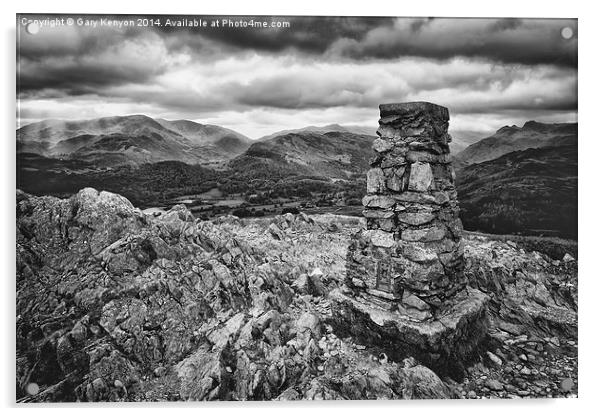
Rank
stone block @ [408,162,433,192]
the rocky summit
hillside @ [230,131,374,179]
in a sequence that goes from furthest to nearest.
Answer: hillside @ [230,131,374,179]
the rocky summit
stone block @ [408,162,433,192]

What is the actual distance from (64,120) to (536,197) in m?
6.72

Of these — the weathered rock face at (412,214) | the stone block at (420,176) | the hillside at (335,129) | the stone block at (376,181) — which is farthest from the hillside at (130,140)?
the stone block at (420,176)

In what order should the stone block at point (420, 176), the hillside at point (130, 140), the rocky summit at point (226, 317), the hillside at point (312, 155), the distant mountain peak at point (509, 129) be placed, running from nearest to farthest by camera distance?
the stone block at point (420, 176)
the rocky summit at point (226, 317)
the hillside at point (130, 140)
the distant mountain peak at point (509, 129)
the hillside at point (312, 155)

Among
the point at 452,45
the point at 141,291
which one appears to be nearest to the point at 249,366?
the point at 141,291

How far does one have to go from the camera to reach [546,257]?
18.9 ft

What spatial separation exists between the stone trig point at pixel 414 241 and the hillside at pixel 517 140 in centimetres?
137

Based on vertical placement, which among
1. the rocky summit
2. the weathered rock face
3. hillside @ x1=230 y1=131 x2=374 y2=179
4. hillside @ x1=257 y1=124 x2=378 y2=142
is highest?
hillside @ x1=257 y1=124 x2=378 y2=142

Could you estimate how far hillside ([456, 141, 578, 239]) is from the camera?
5418 millimetres

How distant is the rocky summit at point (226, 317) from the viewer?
500 cm

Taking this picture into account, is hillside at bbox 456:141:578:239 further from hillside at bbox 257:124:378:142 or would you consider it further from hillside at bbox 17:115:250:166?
hillside at bbox 17:115:250:166

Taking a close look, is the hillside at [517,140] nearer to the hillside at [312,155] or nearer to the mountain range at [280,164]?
the mountain range at [280,164]

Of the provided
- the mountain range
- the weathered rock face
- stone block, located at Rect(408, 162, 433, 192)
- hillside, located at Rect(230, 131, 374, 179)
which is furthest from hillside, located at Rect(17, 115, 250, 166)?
stone block, located at Rect(408, 162, 433, 192)

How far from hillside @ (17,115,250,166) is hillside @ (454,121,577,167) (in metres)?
3.46

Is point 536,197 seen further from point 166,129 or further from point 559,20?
point 166,129
